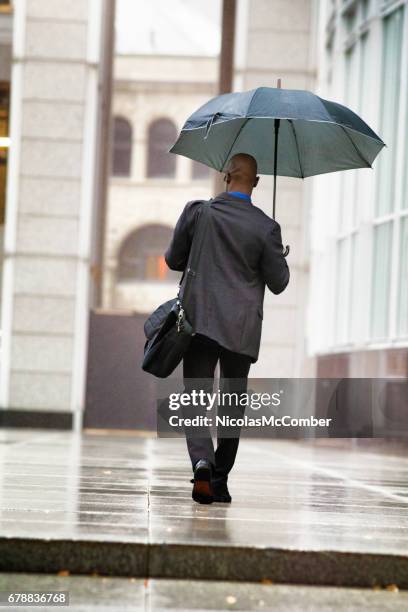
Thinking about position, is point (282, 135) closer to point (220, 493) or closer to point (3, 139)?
point (220, 493)

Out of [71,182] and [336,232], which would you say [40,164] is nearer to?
[71,182]

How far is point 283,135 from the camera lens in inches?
264

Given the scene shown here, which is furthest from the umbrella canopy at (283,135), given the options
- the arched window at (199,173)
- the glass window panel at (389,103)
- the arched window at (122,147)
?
the arched window at (122,147)

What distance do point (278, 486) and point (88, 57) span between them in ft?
41.2

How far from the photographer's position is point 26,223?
18.2m

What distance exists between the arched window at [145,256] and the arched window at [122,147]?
228cm

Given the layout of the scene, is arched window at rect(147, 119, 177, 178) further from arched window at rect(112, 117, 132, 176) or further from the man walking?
the man walking

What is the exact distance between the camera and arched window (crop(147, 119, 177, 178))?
37750 millimetres

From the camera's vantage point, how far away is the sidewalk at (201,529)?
429cm

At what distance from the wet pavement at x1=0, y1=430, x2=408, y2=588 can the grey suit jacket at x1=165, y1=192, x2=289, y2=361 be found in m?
0.96

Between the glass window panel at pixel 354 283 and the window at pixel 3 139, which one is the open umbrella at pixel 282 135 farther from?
the window at pixel 3 139

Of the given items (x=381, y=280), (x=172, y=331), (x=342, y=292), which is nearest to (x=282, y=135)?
(x=172, y=331)

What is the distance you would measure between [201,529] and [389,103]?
33.6 feet

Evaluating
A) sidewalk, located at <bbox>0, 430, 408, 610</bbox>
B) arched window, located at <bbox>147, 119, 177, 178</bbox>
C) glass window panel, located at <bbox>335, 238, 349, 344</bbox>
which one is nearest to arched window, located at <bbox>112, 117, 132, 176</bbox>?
arched window, located at <bbox>147, 119, 177, 178</bbox>
